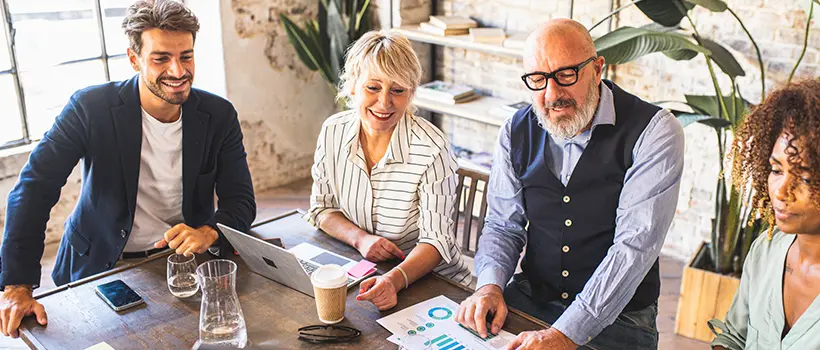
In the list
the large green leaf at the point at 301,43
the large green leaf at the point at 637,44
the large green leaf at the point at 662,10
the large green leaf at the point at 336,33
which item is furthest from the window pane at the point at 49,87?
the large green leaf at the point at 662,10

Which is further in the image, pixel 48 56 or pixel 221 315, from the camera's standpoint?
pixel 48 56

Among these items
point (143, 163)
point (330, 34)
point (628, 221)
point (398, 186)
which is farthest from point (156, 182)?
point (330, 34)

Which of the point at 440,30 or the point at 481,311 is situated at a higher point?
the point at 440,30

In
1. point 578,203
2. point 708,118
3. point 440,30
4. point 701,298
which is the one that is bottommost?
point 701,298

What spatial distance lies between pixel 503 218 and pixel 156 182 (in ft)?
3.81

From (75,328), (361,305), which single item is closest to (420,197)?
(361,305)

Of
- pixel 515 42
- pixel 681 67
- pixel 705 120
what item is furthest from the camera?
pixel 515 42

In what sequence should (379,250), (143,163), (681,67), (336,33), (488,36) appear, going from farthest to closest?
(336,33) < (488,36) < (681,67) < (143,163) < (379,250)

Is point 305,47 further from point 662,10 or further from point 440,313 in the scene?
point 440,313

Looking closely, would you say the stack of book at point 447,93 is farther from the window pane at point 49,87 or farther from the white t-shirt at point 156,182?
the white t-shirt at point 156,182

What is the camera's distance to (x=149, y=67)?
89.7 inches

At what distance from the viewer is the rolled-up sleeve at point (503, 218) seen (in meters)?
2.19

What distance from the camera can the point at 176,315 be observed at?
5.98ft

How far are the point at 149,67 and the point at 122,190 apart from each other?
41cm
